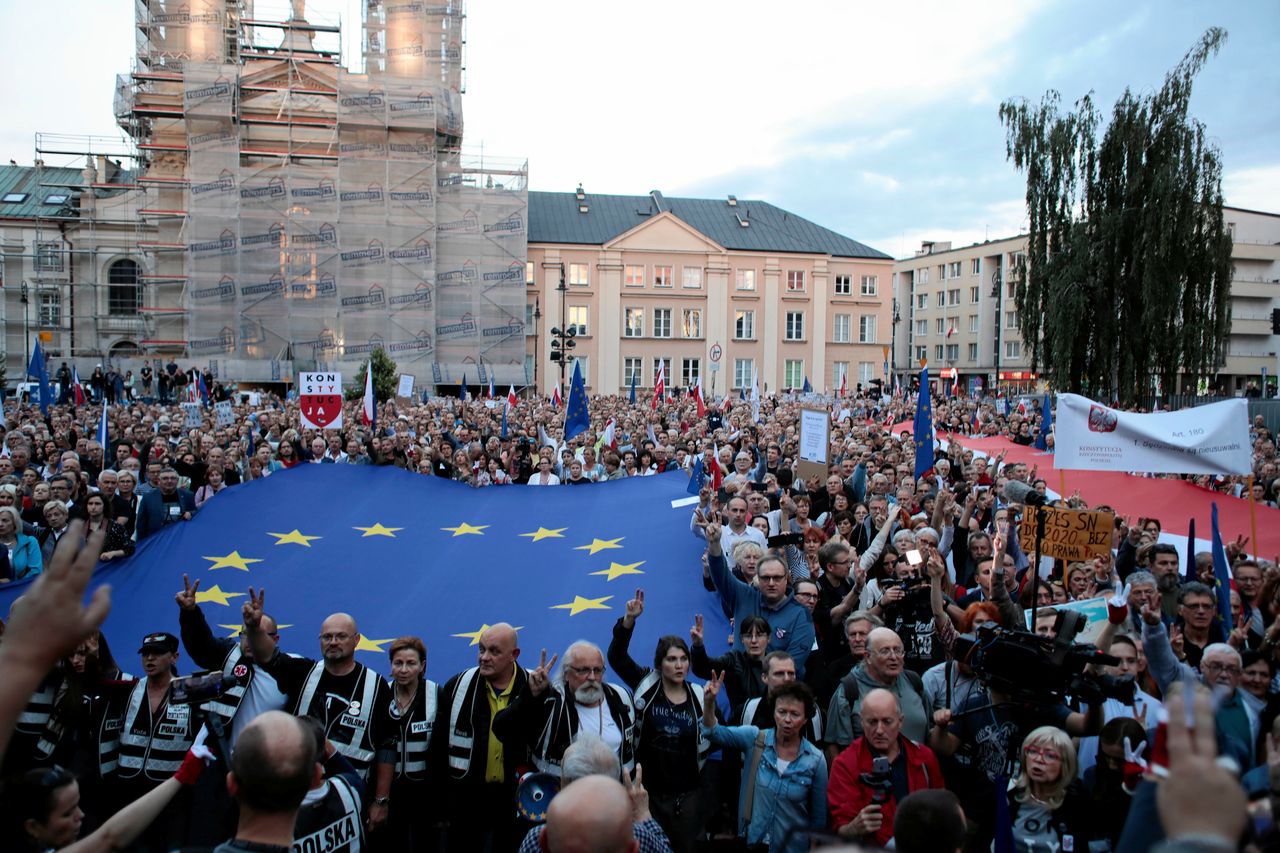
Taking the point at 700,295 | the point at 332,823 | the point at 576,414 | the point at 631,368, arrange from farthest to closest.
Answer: the point at 700,295, the point at 631,368, the point at 576,414, the point at 332,823

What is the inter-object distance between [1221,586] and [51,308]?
6002 centimetres

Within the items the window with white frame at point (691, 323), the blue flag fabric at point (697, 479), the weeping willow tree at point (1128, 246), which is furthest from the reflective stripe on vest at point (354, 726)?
the window with white frame at point (691, 323)

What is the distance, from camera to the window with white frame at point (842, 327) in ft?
211

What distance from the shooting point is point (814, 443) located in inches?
493

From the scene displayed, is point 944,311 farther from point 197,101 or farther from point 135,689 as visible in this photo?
point 135,689

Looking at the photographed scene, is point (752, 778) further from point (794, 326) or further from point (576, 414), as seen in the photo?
point (794, 326)

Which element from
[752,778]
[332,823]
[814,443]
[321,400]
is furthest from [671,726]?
[321,400]

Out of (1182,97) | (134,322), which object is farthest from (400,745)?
(134,322)

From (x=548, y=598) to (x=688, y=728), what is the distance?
2.71 metres

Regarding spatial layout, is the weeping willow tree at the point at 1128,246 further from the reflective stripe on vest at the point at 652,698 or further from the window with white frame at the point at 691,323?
the window with white frame at the point at 691,323

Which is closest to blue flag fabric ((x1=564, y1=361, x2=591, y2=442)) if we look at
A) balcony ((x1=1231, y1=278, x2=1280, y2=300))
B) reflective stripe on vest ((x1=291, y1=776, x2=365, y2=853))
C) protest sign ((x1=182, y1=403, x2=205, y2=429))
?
protest sign ((x1=182, y1=403, x2=205, y2=429))

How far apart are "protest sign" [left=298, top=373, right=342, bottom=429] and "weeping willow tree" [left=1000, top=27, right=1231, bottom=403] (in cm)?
2032

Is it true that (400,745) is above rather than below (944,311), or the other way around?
below

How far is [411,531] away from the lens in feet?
28.1
